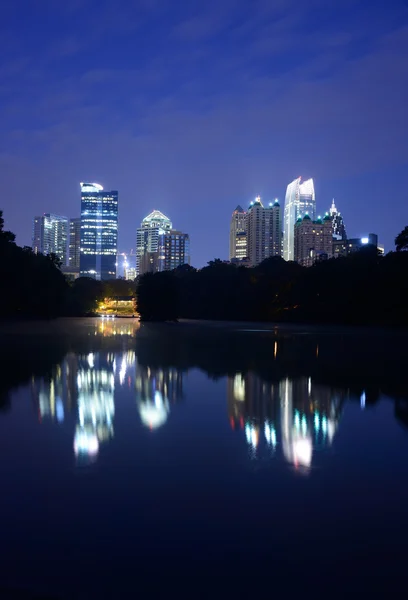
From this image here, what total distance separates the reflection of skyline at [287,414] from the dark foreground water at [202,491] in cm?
4

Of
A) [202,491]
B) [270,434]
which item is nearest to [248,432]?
[270,434]

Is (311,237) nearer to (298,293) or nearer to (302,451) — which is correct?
(298,293)

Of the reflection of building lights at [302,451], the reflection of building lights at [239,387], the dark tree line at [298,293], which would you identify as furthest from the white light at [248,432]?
the dark tree line at [298,293]

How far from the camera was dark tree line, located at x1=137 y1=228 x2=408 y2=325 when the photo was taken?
55013 millimetres

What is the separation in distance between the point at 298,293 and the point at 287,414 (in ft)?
191

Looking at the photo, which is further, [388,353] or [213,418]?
[388,353]

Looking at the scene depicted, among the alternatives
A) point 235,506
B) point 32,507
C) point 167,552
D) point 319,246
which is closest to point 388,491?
point 235,506

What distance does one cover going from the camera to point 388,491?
5395mm

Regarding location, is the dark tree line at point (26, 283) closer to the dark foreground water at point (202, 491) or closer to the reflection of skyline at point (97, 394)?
the reflection of skyline at point (97, 394)

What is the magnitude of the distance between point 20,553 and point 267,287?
7192 centimetres

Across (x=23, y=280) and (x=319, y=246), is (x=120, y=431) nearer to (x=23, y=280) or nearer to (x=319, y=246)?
(x=23, y=280)

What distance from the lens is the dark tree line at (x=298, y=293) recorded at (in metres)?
55.0

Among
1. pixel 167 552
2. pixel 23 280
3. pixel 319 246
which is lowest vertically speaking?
pixel 167 552

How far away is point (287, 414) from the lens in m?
9.02
